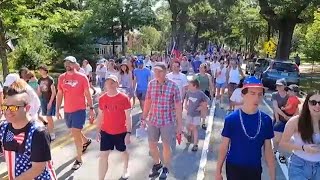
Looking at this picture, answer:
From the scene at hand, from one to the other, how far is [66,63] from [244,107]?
4.01 meters

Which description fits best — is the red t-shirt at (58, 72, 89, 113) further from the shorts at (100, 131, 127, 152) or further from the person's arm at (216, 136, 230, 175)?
the person's arm at (216, 136, 230, 175)

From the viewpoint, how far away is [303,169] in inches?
185

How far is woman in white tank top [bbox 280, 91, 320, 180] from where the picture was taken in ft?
15.3

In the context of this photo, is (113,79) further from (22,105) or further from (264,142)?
(22,105)

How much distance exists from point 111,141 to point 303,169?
2.85m

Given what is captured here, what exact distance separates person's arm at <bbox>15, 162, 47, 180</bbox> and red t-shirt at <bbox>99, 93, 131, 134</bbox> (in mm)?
3458

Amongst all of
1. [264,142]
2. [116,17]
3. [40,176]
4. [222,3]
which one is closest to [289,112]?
[264,142]

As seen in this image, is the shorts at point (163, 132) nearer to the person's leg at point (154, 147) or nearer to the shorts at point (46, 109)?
the person's leg at point (154, 147)

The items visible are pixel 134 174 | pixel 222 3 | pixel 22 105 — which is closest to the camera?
pixel 22 105

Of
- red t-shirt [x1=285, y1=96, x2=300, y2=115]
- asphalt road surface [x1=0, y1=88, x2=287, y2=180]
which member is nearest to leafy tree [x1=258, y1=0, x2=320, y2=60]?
asphalt road surface [x1=0, y1=88, x2=287, y2=180]

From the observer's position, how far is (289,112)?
7.80 m

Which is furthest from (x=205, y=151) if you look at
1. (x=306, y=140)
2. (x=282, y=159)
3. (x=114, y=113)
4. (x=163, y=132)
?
(x=306, y=140)

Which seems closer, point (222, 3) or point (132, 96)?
point (132, 96)

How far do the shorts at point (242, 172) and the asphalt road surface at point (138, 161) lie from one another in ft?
9.93
